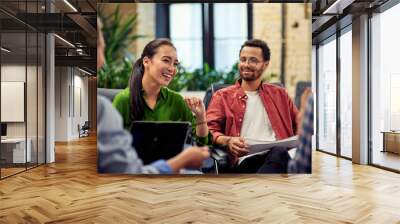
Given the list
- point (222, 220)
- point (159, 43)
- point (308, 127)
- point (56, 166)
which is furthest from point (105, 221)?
point (56, 166)

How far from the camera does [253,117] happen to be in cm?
525

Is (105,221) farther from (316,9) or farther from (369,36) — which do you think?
(369,36)

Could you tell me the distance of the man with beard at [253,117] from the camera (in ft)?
17.2

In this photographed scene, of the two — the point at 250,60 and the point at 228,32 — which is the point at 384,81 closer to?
the point at 250,60

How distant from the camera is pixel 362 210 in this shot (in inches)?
169

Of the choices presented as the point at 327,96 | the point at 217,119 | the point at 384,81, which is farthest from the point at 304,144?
the point at 327,96

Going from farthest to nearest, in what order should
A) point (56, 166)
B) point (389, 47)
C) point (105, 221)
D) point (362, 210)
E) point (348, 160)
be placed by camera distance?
point (348, 160) → point (56, 166) → point (389, 47) → point (362, 210) → point (105, 221)

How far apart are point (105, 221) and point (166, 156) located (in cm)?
145

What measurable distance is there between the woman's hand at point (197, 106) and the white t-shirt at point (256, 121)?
1.73ft

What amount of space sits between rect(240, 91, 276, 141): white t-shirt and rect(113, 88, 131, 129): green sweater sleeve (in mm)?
1436

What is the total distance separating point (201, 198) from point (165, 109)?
117 centimetres

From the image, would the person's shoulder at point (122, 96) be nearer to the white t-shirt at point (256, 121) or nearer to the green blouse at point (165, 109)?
the green blouse at point (165, 109)

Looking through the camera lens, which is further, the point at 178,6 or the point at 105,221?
the point at 178,6

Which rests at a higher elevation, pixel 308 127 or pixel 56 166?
pixel 308 127
